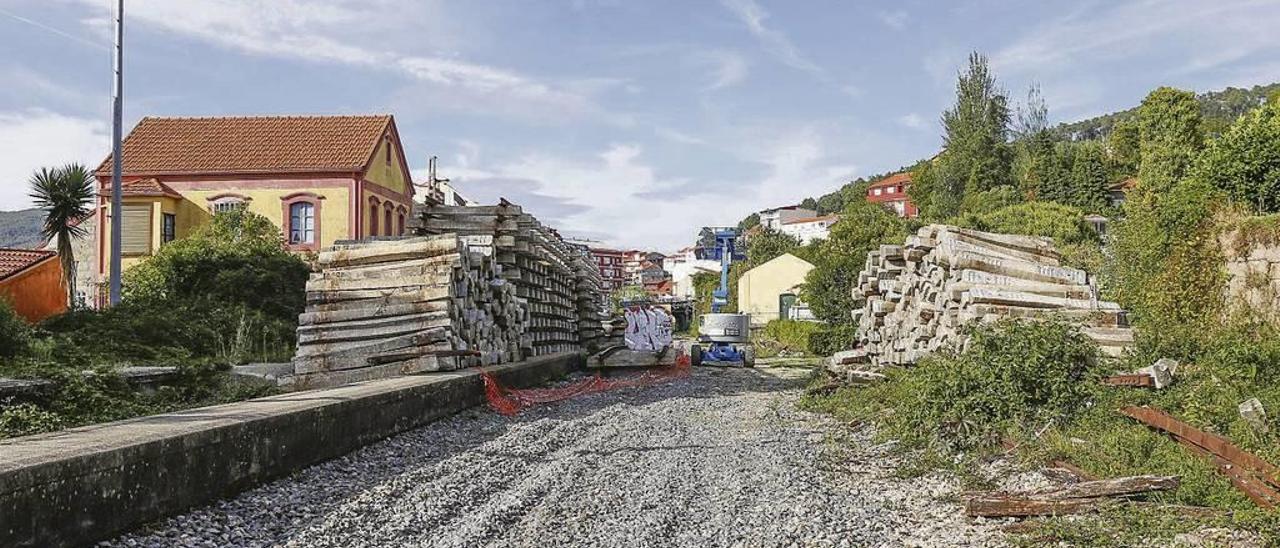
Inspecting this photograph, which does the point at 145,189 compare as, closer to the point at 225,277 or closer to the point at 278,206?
the point at 278,206

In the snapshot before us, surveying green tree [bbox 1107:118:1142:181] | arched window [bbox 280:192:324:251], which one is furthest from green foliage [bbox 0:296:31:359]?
green tree [bbox 1107:118:1142:181]

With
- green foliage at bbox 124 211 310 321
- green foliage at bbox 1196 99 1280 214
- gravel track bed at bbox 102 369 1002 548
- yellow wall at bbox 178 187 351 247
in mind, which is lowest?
gravel track bed at bbox 102 369 1002 548

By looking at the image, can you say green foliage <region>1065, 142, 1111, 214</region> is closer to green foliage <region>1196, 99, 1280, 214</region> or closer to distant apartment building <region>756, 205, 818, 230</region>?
green foliage <region>1196, 99, 1280, 214</region>

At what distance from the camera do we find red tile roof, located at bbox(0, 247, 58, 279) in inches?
940

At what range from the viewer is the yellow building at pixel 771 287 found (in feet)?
169

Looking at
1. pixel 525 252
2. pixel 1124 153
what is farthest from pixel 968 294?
pixel 1124 153

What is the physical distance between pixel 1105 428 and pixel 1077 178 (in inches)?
1891

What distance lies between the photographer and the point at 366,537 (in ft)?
19.5

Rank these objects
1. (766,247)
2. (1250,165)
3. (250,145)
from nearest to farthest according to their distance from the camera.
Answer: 1. (1250,165)
2. (250,145)
3. (766,247)

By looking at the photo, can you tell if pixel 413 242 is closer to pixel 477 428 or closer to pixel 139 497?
pixel 477 428

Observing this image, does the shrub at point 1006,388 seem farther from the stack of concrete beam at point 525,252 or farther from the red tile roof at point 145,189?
the red tile roof at point 145,189

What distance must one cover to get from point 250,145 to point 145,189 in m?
4.18

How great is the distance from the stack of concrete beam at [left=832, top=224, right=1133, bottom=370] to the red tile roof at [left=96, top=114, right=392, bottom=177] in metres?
22.6

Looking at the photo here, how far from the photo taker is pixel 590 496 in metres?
Answer: 7.32
